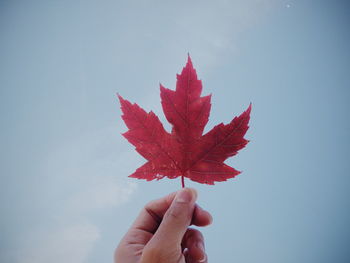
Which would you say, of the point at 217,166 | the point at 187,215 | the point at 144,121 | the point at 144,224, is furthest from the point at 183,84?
the point at 144,224

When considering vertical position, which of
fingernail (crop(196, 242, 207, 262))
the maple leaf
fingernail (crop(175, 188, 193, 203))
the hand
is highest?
the maple leaf

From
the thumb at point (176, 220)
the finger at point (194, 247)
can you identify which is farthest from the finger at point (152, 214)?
the thumb at point (176, 220)

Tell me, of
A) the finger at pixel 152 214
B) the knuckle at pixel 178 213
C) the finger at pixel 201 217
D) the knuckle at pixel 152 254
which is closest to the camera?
the knuckle at pixel 152 254

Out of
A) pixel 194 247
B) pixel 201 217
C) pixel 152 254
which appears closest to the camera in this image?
pixel 152 254

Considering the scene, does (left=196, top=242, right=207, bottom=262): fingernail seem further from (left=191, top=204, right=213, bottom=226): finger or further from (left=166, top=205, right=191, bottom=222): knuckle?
(left=166, top=205, right=191, bottom=222): knuckle

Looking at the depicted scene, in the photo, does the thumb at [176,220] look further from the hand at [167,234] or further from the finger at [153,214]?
the finger at [153,214]

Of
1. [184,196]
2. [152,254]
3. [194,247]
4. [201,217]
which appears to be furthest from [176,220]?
[194,247]

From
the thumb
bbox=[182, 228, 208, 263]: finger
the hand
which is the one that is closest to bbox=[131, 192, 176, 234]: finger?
→ the hand

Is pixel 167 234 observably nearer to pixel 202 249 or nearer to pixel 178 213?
pixel 178 213
